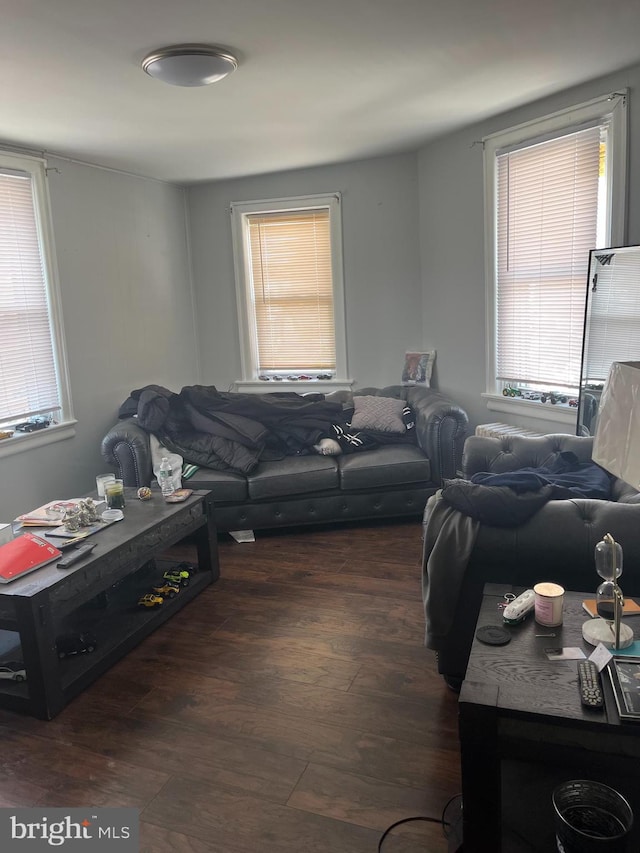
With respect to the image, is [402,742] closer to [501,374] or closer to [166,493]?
[166,493]

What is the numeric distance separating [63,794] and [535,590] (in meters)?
1.54

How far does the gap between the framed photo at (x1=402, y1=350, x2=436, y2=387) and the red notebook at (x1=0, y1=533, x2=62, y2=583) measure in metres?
3.18

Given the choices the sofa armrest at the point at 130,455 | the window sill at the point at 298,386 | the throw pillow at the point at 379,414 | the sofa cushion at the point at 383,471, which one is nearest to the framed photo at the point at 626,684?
the sofa cushion at the point at 383,471

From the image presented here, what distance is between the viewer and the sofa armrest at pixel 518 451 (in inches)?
121

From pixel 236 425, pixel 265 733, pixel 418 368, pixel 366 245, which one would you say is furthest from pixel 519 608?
pixel 366 245

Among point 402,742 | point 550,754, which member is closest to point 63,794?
point 402,742

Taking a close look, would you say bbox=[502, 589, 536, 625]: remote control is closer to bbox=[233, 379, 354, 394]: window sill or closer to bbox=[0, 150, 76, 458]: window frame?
bbox=[0, 150, 76, 458]: window frame

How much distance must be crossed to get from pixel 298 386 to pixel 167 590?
110 inches

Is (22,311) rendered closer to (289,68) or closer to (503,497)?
(289,68)

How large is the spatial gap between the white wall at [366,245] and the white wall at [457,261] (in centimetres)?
14

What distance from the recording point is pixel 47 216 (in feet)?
13.8

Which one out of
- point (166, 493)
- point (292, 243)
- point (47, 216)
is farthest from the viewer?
point (292, 243)

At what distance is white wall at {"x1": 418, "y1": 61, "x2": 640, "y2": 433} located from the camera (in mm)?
4453

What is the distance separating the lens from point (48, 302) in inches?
168
